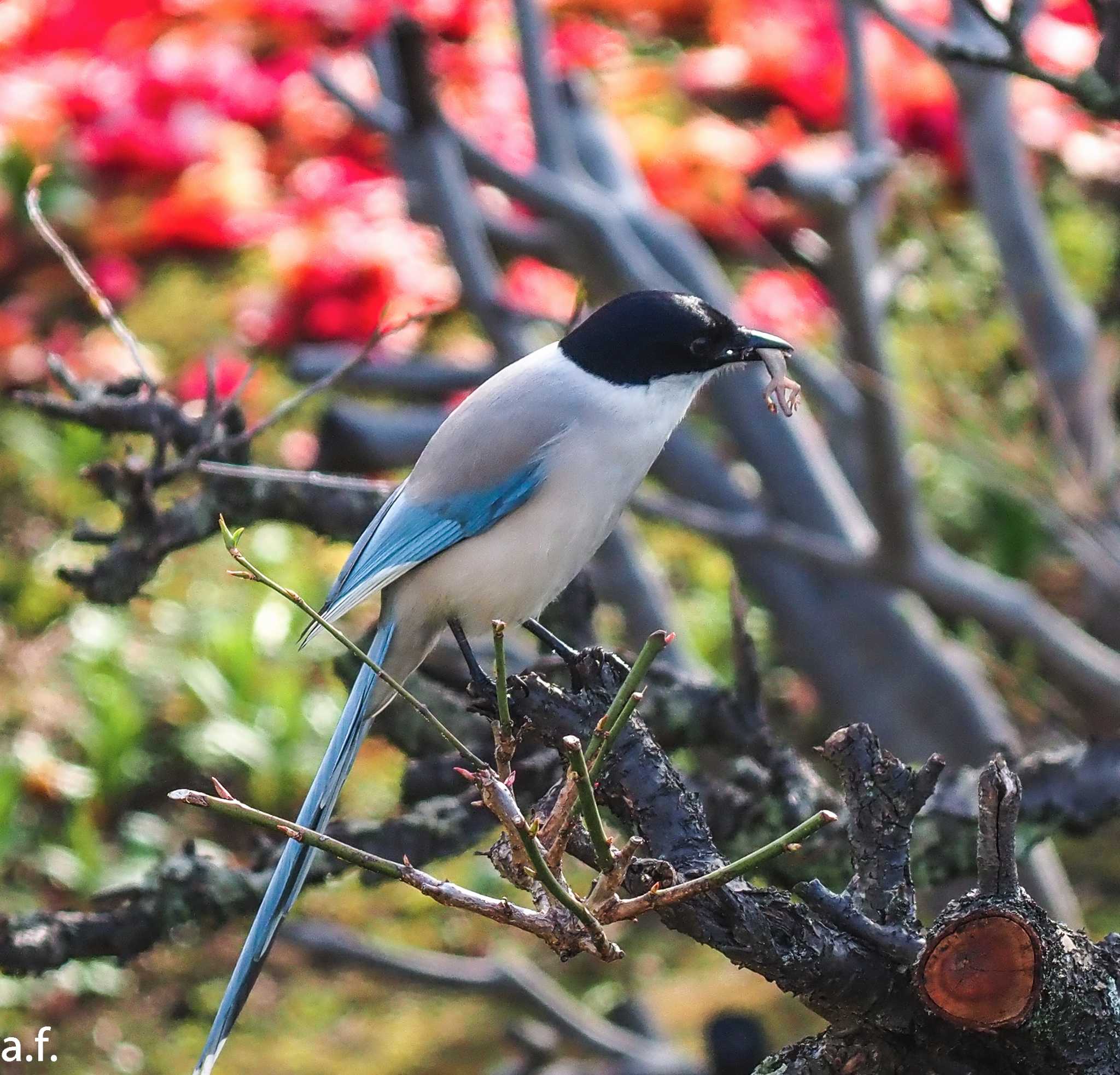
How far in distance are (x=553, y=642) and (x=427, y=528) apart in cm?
25

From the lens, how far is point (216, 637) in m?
5.00

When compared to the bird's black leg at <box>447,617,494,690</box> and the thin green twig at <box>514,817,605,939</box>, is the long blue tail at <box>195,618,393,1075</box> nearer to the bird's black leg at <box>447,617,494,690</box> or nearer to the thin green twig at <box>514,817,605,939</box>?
the bird's black leg at <box>447,617,494,690</box>

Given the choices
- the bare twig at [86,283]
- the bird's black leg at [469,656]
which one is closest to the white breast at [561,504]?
A: the bird's black leg at [469,656]

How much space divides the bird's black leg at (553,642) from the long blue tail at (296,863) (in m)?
0.23

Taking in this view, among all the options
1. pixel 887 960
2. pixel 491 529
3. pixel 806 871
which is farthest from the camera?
pixel 806 871

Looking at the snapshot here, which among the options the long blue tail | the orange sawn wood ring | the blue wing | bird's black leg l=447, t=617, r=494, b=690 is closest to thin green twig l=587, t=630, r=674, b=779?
the orange sawn wood ring

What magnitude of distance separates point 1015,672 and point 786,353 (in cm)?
211

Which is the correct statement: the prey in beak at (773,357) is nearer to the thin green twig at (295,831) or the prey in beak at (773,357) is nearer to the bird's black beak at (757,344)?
the bird's black beak at (757,344)

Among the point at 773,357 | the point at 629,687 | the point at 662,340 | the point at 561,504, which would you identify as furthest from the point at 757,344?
the point at 629,687

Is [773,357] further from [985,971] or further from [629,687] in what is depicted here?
[629,687]

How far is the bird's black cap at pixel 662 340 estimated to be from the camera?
2.35 metres

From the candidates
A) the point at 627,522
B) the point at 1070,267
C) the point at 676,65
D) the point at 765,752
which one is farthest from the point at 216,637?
the point at 676,65

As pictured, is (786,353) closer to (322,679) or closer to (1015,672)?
(1015,672)

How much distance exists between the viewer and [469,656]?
230 cm
